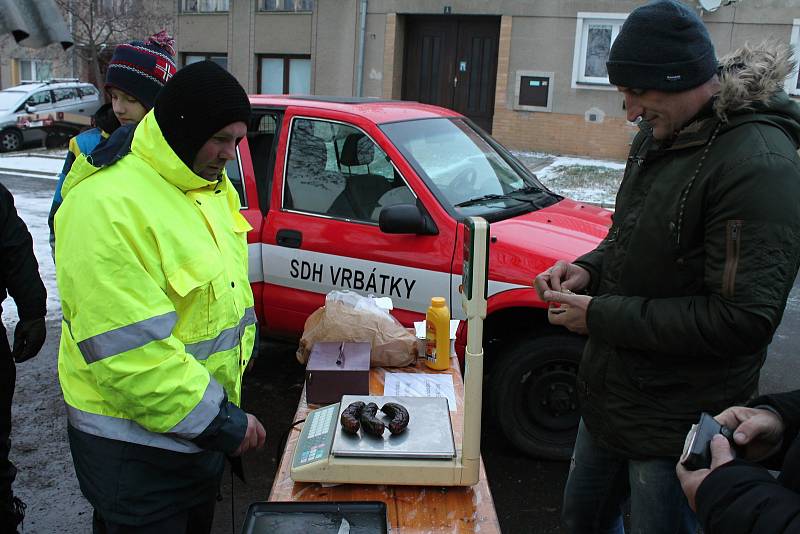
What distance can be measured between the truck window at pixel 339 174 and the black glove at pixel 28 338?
164cm

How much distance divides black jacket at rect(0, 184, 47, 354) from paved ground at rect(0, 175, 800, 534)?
949 millimetres

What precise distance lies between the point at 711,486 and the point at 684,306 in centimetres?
54

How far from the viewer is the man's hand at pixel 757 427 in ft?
5.44

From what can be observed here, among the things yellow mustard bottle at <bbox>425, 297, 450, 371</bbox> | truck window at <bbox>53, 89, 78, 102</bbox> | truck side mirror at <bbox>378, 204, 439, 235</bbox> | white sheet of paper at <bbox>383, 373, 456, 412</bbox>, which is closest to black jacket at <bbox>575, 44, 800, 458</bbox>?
white sheet of paper at <bbox>383, 373, 456, 412</bbox>

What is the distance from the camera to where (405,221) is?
12.7 feet

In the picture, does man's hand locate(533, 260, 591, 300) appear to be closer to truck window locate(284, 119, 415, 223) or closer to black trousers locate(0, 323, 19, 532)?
truck window locate(284, 119, 415, 223)

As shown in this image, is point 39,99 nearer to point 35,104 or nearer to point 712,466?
point 35,104

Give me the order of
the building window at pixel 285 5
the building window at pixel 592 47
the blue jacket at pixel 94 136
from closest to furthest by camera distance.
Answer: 1. the blue jacket at pixel 94 136
2. the building window at pixel 592 47
3. the building window at pixel 285 5

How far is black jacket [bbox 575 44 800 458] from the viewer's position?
1749 mm

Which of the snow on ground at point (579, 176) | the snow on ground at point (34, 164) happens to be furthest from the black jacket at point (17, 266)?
the snow on ground at point (34, 164)

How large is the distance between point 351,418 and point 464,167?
252cm

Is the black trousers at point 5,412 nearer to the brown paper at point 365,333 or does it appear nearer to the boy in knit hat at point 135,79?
the boy in knit hat at point 135,79

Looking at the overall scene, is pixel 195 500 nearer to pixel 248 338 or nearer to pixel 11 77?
pixel 248 338

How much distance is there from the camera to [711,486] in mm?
1479
